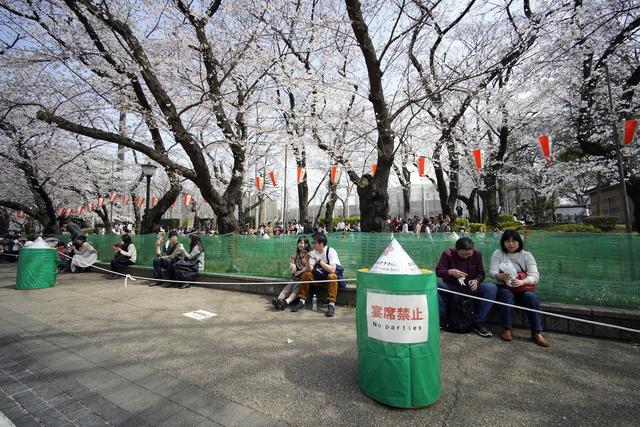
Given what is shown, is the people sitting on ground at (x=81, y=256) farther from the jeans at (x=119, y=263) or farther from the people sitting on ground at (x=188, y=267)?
the people sitting on ground at (x=188, y=267)

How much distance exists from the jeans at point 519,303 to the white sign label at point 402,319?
2.22 m

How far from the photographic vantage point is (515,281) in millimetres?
3971

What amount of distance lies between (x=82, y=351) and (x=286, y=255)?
402cm

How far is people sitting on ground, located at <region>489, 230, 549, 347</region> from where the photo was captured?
390 centimetres

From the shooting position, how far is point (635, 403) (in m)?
2.50

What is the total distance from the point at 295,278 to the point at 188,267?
3535 mm

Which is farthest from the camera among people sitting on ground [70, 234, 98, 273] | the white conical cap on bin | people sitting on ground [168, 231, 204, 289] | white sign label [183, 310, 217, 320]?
people sitting on ground [70, 234, 98, 273]

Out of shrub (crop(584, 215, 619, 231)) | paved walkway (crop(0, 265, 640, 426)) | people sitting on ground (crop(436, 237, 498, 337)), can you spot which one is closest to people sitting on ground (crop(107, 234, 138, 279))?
paved walkway (crop(0, 265, 640, 426))

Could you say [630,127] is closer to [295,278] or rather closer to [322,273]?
[322,273]

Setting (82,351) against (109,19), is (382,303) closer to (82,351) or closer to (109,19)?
(82,351)

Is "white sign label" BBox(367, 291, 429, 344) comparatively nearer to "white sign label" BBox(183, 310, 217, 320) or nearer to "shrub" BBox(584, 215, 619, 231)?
"white sign label" BBox(183, 310, 217, 320)

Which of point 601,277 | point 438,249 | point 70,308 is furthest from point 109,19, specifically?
point 601,277

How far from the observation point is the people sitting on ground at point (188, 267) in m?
7.79

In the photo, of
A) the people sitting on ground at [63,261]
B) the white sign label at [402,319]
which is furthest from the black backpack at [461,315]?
the people sitting on ground at [63,261]
